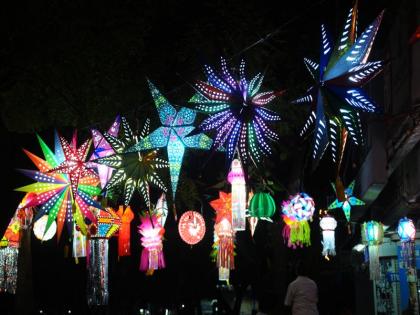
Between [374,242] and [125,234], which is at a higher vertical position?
[125,234]

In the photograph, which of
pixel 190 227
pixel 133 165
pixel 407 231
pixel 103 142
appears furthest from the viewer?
pixel 190 227

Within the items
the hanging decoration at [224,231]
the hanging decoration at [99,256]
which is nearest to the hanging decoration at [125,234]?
the hanging decoration at [99,256]

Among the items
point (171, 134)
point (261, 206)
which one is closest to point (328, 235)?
point (261, 206)

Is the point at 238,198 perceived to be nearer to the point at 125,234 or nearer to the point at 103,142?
the point at 103,142

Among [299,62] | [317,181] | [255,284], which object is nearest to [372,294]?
[317,181]

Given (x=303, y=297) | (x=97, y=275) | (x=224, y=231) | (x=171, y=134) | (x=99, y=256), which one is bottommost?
(x=303, y=297)

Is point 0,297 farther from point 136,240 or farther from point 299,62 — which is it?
point 299,62

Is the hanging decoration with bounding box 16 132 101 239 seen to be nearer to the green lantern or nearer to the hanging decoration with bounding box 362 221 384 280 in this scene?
the green lantern

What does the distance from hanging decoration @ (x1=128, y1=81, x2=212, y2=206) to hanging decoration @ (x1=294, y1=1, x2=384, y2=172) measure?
252 centimetres

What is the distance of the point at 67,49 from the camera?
11.6 m

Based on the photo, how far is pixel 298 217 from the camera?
41.5 ft

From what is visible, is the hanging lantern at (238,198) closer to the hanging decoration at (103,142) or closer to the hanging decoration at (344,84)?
the hanging decoration at (103,142)

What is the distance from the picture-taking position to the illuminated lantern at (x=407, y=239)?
1370 centimetres

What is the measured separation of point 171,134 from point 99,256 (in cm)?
474
